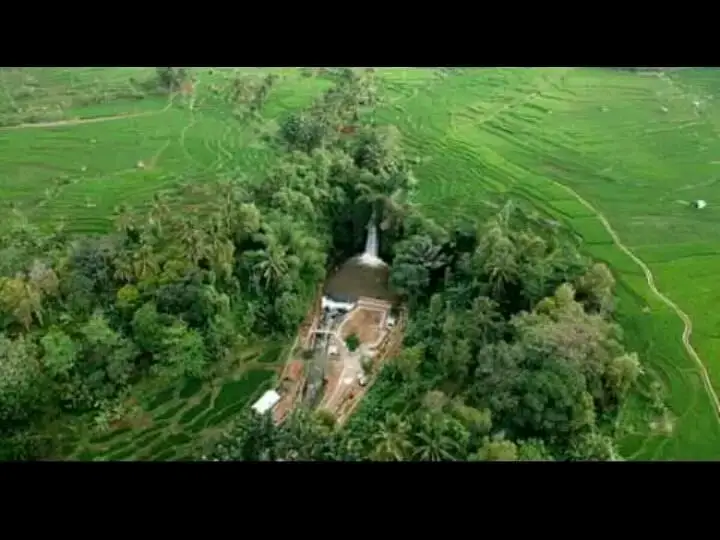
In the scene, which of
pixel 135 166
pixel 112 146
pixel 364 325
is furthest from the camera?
pixel 112 146

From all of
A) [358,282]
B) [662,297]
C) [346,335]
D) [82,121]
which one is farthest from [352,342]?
[82,121]

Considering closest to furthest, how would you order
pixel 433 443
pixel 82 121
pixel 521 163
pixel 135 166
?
pixel 433 443, pixel 135 166, pixel 521 163, pixel 82 121

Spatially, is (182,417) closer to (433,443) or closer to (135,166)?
(433,443)

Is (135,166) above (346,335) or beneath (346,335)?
above

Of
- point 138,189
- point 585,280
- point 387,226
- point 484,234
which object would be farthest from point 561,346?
point 138,189

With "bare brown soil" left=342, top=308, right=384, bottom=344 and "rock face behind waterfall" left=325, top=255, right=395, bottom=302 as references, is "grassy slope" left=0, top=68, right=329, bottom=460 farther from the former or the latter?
"rock face behind waterfall" left=325, top=255, right=395, bottom=302
